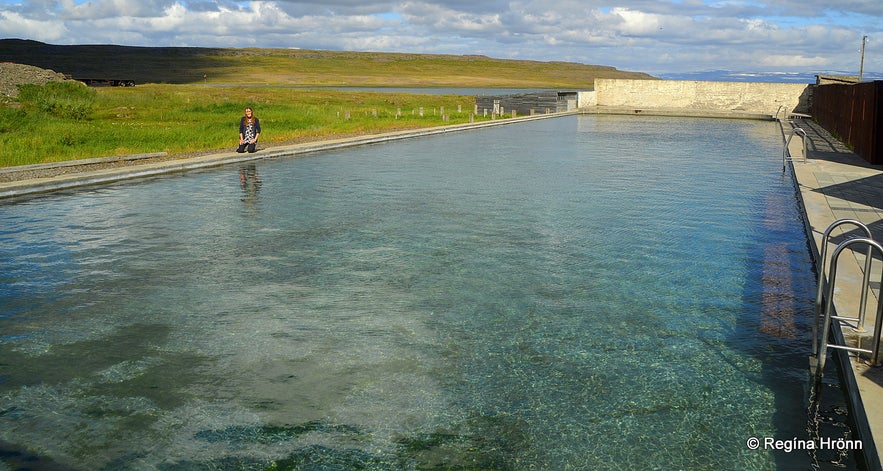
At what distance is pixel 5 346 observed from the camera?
22.6 ft

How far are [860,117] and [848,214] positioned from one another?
1162 centimetres

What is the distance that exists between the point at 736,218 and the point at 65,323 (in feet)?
35.1

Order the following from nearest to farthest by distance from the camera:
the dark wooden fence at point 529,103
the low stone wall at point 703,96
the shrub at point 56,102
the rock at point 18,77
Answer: the shrub at point 56,102, the rock at point 18,77, the low stone wall at point 703,96, the dark wooden fence at point 529,103

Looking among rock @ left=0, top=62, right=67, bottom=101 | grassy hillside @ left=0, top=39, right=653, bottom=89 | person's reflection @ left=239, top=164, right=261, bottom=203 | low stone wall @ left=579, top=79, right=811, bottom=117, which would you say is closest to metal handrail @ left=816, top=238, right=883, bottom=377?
person's reflection @ left=239, top=164, right=261, bottom=203

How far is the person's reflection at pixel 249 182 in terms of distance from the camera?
1528 centimetres

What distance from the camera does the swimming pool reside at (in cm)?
522

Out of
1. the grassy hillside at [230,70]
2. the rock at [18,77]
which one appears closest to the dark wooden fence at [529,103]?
the rock at [18,77]

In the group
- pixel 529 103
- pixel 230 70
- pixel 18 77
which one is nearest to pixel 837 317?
pixel 529 103

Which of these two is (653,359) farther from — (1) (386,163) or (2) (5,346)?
(1) (386,163)

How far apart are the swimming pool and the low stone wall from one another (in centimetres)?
4283

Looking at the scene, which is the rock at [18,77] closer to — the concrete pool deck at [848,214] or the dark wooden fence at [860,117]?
the dark wooden fence at [860,117]

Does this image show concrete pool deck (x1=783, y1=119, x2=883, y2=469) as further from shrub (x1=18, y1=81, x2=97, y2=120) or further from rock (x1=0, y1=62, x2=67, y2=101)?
rock (x1=0, y1=62, x2=67, y2=101)

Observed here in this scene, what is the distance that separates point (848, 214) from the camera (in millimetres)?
11742

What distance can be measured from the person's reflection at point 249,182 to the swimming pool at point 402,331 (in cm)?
20
